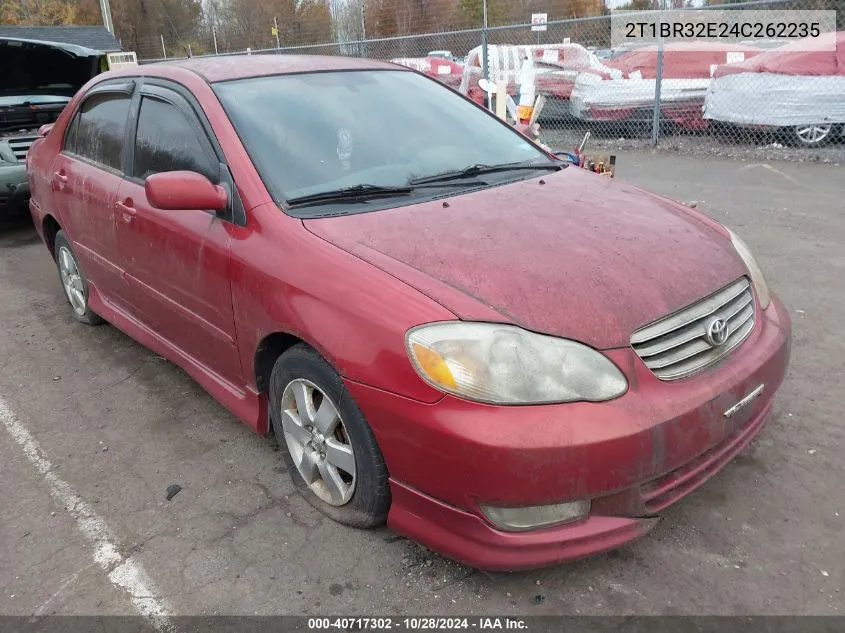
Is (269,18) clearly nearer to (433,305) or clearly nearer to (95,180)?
(95,180)

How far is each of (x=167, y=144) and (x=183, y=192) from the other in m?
0.73

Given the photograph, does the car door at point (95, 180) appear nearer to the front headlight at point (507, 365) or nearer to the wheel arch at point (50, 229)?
the wheel arch at point (50, 229)

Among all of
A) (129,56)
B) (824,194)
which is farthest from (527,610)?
(129,56)

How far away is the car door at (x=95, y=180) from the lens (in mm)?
3574

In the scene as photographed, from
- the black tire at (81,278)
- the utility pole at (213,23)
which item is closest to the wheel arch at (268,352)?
the black tire at (81,278)

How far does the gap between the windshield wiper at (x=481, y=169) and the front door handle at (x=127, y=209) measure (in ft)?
4.71

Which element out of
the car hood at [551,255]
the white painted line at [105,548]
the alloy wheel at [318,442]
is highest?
the car hood at [551,255]

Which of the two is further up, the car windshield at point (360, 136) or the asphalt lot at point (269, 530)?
the car windshield at point (360, 136)

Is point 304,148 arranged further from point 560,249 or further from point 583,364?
point 583,364

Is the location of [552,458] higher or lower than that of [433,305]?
lower

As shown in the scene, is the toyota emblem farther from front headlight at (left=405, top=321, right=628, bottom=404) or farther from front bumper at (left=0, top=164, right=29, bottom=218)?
front bumper at (left=0, top=164, right=29, bottom=218)

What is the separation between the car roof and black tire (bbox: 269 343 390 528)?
1455 mm

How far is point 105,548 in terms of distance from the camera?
251cm

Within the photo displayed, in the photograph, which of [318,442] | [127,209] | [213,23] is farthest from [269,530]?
[213,23]
